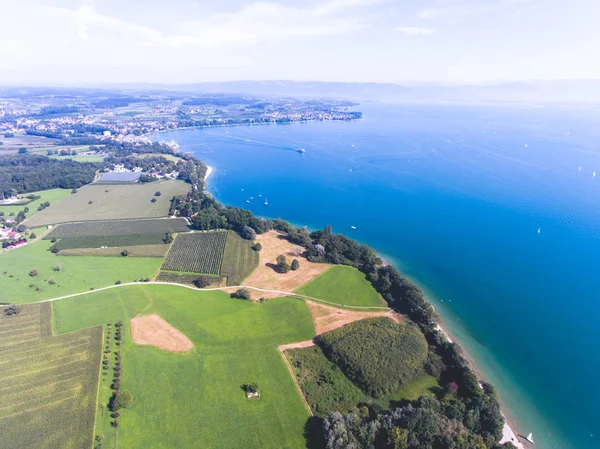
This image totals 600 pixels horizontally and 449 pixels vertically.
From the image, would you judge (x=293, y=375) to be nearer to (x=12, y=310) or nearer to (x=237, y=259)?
(x=237, y=259)

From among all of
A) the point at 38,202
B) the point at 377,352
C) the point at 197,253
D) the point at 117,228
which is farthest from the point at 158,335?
the point at 38,202

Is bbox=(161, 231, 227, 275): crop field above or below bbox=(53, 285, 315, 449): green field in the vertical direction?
above

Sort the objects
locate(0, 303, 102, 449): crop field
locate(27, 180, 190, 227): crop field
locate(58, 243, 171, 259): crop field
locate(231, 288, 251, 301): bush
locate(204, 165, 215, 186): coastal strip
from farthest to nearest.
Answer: locate(204, 165, 215, 186): coastal strip
locate(27, 180, 190, 227): crop field
locate(58, 243, 171, 259): crop field
locate(231, 288, 251, 301): bush
locate(0, 303, 102, 449): crop field

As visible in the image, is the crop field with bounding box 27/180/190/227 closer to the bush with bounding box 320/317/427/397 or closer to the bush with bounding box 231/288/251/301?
the bush with bounding box 231/288/251/301

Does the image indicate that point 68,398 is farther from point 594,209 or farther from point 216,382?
point 594,209

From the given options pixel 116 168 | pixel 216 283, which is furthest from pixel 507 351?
pixel 116 168

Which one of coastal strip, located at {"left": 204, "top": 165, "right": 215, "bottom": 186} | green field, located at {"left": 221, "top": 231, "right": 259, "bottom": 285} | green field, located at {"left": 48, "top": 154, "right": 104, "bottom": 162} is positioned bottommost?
green field, located at {"left": 221, "top": 231, "right": 259, "bottom": 285}

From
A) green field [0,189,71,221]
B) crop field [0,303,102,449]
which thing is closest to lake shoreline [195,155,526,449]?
crop field [0,303,102,449]

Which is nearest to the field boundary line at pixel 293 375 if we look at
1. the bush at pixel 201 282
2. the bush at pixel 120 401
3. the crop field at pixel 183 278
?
the bush at pixel 120 401

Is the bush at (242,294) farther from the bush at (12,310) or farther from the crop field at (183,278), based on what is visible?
the bush at (12,310)
